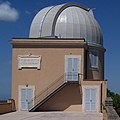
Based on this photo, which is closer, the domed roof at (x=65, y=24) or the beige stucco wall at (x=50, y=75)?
the beige stucco wall at (x=50, y=75)

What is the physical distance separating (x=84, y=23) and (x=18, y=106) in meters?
9.99

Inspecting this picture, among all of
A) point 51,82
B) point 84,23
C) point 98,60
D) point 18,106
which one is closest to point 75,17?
point 84,23

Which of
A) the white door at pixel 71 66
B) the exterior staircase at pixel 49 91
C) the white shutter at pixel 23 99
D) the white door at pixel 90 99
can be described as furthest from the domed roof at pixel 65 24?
the white shutter at pixel 23 99

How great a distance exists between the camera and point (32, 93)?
31359 millimetres

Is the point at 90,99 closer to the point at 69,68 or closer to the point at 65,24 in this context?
the point at 69,68

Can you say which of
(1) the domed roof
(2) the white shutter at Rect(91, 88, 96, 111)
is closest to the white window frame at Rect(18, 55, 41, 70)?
(1) the domed roof

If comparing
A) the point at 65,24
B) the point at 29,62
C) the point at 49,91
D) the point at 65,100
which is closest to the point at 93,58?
the point at 65,24

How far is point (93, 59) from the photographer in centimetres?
3450

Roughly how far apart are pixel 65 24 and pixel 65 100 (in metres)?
7.43

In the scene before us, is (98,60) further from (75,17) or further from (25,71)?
(25,71)

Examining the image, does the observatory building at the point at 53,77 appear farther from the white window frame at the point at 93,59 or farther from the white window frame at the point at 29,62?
the white window frame at the point at 93,59

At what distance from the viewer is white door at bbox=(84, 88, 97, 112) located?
101 ft

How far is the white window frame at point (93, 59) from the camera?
112 ft

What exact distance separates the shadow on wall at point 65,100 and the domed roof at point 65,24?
5.57 meters
